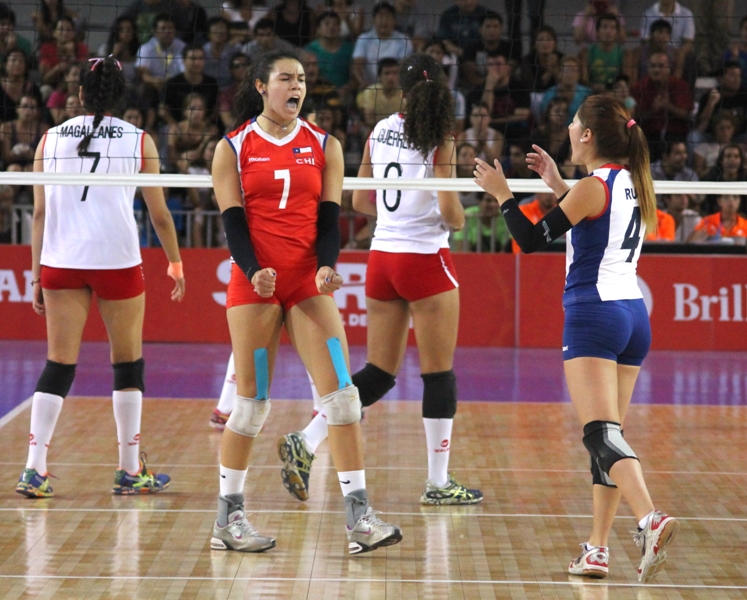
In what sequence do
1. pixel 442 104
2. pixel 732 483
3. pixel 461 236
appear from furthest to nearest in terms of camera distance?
pixel 461 236 < pixel 732 483 < pixel 442 104

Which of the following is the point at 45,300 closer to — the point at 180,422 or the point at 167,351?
the point at 180,422

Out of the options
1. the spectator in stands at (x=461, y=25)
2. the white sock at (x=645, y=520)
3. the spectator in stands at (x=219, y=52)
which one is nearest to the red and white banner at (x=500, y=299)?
the spectator in stands at (x=219, y=52)

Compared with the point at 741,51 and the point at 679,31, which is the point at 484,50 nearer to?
the point at 679,31

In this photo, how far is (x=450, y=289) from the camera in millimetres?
5262

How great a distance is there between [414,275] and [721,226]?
675cm

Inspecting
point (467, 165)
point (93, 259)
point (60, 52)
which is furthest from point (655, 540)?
point (60, 52)

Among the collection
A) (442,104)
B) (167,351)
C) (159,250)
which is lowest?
(167,351)

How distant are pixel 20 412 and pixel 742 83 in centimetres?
819

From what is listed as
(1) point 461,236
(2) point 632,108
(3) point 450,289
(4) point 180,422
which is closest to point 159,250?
(1) point 461,236

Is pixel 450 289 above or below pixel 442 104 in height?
below

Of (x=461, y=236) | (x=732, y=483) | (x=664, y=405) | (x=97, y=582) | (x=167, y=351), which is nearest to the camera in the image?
(x=97, y=582)

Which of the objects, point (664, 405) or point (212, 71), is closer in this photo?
point (664, 405)

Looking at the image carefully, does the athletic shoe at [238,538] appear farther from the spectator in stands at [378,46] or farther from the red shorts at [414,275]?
the spectator in stands at [378,46]

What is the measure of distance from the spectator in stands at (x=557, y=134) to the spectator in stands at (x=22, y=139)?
4.75 metres
